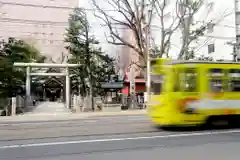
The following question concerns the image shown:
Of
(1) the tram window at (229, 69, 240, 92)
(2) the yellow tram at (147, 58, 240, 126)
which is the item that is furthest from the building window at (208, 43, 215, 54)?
(1) the tram window at (229, 69, 240, 92)

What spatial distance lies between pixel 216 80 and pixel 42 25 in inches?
2189

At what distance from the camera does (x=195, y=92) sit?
11641 millimetres

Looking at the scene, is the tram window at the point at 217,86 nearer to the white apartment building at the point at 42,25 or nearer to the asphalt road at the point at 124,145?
the asphalt road at the point at 124,145

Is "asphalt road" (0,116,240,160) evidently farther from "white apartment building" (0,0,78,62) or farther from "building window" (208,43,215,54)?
"white apartment building" (0,0,78,62)

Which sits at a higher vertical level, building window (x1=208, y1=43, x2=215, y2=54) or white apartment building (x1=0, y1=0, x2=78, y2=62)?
white apartment building (x1=0, y1=0, x2=78, y2=62)

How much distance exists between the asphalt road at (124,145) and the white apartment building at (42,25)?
164 feet

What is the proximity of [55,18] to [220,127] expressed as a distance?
182 ft

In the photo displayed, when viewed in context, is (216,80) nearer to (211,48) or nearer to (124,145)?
(124,145)

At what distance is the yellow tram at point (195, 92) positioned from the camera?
1155 centimetres

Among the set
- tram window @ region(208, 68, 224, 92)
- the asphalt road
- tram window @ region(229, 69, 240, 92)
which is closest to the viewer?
the asphalt road

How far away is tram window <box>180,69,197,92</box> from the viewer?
1155 cm

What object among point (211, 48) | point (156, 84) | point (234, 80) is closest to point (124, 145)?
point (156, 84)

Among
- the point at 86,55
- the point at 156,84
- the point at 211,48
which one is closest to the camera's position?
the point at 156,84

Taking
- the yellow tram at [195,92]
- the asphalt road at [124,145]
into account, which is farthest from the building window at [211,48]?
the asphalt road at [124,145]
